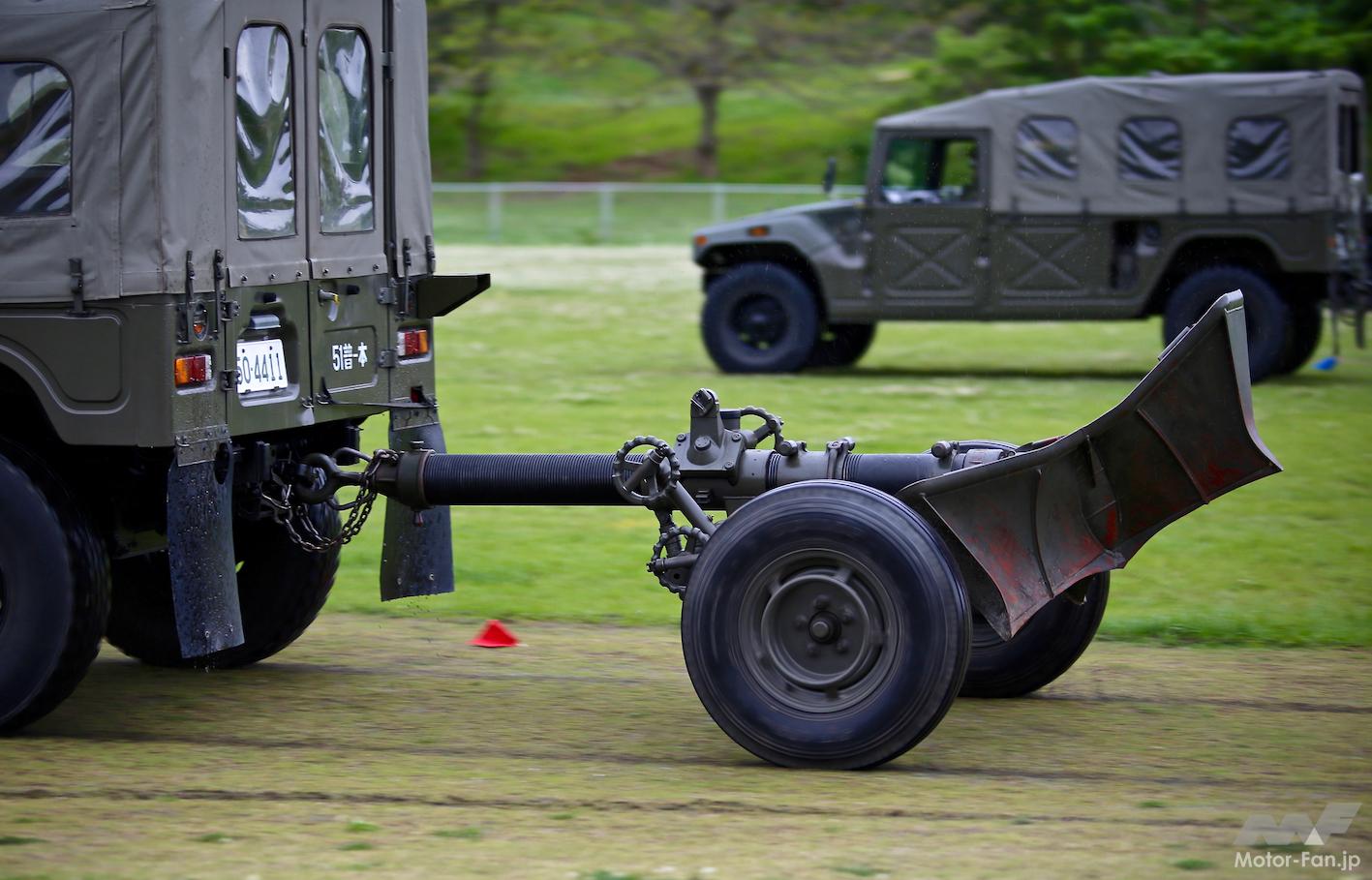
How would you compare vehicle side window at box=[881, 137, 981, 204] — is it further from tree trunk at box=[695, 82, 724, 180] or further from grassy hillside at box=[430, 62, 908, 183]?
tree trunk at box=[695, 82, 724, 180]

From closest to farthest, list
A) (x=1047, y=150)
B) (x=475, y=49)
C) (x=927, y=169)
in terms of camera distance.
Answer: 1. (x=1047, y=150)
2. (x=927, y=169)
3. (x=475, y=49)

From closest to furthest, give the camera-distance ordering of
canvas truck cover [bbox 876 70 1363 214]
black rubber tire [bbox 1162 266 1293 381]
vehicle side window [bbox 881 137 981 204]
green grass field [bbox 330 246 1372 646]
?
green grass field [bbox 330 246 1372 646]
black rubber tire [bbox 1162 266 1293 381]
canvas truck cover [bbox 876 70 1363 214]
vehicle side window [bbox 881 137 981 204]

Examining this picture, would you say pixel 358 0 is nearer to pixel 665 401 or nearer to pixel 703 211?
pixel 665 401

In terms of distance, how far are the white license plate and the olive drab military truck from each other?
37.5 ft

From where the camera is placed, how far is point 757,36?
1836 inches

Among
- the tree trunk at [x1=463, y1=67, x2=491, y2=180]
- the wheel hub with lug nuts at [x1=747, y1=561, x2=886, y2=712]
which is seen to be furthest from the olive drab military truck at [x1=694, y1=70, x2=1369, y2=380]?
the tree trunk at [x1=463, y1=67, x2=491, y2=180]

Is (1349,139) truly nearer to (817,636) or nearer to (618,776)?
(817,636)

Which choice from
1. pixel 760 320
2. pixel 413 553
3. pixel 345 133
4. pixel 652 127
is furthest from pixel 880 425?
pixel 652 127

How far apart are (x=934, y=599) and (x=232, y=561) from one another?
2493mm

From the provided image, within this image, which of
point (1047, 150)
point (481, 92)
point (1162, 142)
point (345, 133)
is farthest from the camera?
point (481, 92)

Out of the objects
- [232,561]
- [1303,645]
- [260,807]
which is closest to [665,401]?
[1303,645]

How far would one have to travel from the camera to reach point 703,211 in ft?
115

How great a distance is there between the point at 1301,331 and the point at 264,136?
508 inches

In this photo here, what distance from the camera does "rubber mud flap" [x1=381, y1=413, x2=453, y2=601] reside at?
301 inches
